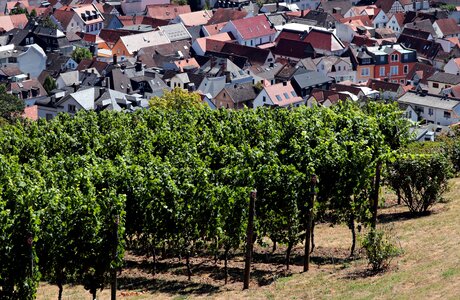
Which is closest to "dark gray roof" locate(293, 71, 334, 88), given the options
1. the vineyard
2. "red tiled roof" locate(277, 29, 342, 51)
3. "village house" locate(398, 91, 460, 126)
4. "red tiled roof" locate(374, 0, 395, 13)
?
"village house" locate(398, 91, 460, 126)

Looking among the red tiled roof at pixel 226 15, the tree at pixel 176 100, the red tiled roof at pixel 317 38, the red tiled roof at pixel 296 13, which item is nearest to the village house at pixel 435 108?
the tree at pixel 176 100

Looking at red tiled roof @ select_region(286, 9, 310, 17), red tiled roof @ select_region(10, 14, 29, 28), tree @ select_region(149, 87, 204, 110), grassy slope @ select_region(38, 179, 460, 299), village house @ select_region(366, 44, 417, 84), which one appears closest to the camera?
grassy slope @ select_region(38, 179, 460, 299)

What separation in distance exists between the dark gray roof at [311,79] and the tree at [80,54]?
31.7 m

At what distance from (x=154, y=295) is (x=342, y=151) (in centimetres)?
1063

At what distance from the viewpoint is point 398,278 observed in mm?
35531

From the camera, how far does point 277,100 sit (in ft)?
372

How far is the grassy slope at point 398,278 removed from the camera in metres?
33.9

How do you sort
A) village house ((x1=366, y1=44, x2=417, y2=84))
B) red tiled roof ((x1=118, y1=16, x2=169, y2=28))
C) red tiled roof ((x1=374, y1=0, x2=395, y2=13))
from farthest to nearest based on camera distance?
red tiled roof ((x1=374, y1=0, x2=395, y2=13)) < red tiled roof ((x1=118, y1=16, x2=169, y2=28)) < village house ((x1=366, y1=44, x2=417, y2=84))

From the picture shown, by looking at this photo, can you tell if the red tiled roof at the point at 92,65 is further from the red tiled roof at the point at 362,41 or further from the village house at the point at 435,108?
the red tiled roof at the point at 362,41

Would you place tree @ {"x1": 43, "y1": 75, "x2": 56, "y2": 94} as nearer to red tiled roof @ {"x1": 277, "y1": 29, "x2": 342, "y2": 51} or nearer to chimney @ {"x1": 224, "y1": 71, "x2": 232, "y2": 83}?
chimney @ {"x1": 224, "y1": 71, "x2": 232, "y2": 83}

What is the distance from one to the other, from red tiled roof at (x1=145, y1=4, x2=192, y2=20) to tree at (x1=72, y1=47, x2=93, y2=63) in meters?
34.2

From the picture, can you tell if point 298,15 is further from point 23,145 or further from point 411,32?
point 23,145

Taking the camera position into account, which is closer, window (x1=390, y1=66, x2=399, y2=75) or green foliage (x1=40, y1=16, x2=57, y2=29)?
window (x1=390, y1=66, x2=399, y2=75)

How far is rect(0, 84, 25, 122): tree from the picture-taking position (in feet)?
346
